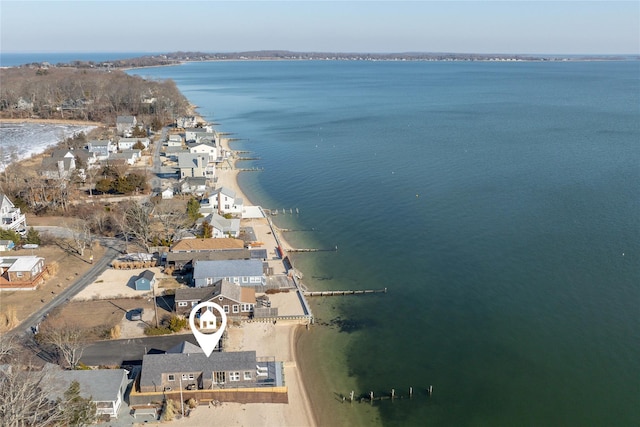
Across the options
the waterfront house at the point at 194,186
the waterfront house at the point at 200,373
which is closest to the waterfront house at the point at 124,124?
the waterfront house at the point at 194,186

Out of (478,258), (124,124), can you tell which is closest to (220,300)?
(478,258)

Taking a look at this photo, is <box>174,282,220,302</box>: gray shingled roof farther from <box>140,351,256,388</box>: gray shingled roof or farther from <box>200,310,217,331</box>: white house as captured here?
<box>140,351,256,388</box>: gray shingled roof

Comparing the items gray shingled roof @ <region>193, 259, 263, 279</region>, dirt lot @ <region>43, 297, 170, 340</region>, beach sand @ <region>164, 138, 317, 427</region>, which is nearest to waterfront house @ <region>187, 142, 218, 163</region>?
gray shingled roof @ <region>193, 259, 263, 279</region>

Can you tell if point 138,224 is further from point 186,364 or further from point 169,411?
point 169,411

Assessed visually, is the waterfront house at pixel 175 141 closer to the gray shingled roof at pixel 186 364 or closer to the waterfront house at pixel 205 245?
the waterfront house at pixel 205 245

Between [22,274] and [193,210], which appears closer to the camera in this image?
[22,274]
